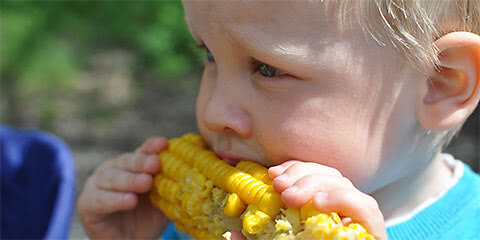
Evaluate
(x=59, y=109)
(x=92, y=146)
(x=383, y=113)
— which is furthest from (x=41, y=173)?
(x=59, y=109)

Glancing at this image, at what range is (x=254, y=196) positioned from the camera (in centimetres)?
123

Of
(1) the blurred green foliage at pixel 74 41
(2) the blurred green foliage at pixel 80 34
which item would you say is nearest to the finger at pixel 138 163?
(1) the blurred green foliage at pixel 74 41

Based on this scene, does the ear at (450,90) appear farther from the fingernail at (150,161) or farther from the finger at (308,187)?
the fingernail at (150,161)

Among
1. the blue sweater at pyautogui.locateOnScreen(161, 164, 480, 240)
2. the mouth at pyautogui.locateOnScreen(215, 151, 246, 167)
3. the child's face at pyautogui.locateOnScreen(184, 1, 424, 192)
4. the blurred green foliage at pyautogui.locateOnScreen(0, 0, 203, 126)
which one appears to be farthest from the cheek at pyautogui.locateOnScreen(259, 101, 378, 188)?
the blurred green foliage at pyautogui.locateOnScreen(0, 0, 203, 126)

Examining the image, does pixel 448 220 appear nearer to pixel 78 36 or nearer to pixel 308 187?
pixel 308 187

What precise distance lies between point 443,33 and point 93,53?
16.4 ft

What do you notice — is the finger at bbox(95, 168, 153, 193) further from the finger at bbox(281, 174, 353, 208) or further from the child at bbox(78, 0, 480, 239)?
the finger at bbox(281, 174, 353, 208)

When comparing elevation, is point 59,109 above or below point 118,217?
below

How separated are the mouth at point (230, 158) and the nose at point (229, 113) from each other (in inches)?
3.2

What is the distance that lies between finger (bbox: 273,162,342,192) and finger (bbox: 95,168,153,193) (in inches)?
21.1

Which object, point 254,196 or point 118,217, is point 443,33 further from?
point 118,217

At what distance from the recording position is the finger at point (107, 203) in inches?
67.4

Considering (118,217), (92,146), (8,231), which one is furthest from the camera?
(92,146)

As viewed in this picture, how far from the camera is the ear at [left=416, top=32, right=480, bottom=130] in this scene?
138 centimetres
